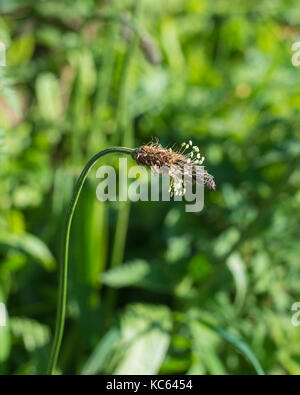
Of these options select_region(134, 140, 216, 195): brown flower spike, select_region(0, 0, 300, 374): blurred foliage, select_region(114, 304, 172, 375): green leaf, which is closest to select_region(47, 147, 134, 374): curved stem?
select_region(134, 140, 216, 195): brown flower spike

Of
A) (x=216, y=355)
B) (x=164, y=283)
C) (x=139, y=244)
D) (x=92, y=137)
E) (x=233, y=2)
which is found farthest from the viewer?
(x=233, y=2)

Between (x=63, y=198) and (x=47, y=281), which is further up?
(x=63, y=198)

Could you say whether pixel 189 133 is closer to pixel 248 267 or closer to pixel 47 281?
pixel 248 267

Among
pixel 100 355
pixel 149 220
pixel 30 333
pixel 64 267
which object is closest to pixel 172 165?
pixel 64 267

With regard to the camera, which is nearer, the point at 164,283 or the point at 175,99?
the point at 164,283

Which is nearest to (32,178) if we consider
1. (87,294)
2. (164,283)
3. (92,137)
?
(92,137)

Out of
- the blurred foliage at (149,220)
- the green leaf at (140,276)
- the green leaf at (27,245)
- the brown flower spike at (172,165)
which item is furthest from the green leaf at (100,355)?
the brown flower spike at (172,165)

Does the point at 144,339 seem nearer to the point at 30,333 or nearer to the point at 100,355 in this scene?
the point at 100,355

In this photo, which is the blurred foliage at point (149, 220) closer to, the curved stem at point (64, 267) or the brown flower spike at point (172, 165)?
the curved stem at point (64, 267)
